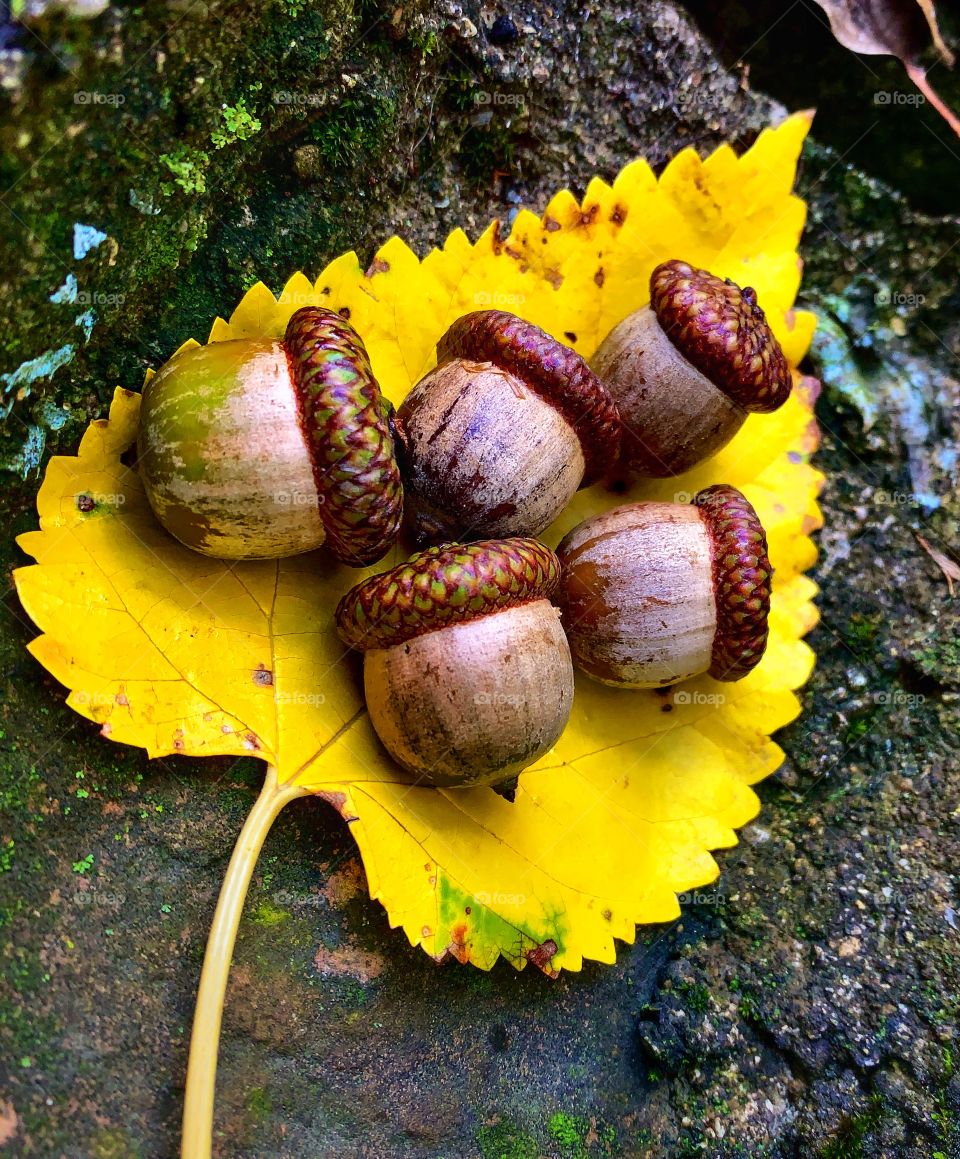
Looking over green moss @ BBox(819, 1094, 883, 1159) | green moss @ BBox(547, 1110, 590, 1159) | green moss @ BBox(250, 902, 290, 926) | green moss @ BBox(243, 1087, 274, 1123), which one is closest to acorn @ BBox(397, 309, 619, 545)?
green moss @ BBox(250, 902, 290, 926)

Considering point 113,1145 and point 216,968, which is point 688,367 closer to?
point 216,968

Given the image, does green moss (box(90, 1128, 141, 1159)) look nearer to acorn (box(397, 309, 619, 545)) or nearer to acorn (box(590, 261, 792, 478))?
acorn (box(397, 309, 619, 545))

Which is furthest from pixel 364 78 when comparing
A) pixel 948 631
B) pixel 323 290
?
pixel 948 631

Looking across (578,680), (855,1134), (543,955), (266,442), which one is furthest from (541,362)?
(855,1134)

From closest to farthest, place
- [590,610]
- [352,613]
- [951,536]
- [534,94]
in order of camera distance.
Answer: [352,613] < [590,610] < [534,94] < [951,536]

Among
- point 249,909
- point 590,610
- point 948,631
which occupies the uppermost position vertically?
point 948,631

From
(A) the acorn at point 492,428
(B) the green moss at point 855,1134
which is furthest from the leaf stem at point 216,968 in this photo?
(B) the green moss at point 855,1134

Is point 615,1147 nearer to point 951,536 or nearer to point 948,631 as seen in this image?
point 948,631

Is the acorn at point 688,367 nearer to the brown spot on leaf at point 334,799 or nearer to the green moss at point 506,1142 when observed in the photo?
the brown spot on leaf at point 334,799
